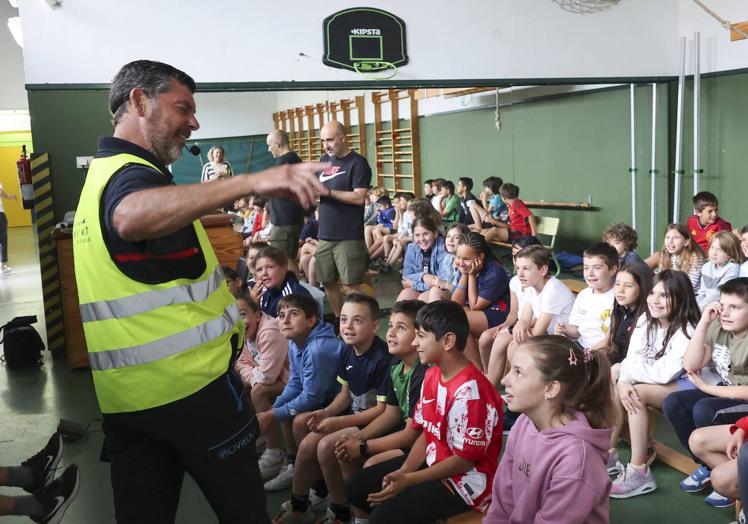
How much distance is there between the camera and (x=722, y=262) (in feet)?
14.6

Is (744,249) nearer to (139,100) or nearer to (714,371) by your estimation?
(714,371)

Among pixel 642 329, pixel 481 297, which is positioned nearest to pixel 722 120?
pixel 481 297

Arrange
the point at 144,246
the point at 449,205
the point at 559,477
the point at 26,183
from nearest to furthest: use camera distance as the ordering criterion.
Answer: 1. the point at 144,246
2. the point at 559,477
3. the point at 26,183
4. the point at 449,205

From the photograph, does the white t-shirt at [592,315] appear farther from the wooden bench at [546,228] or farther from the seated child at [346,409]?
the wooden bench at [546,228]

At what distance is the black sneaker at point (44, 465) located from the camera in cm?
312

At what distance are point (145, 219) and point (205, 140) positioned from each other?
13158 millimetres

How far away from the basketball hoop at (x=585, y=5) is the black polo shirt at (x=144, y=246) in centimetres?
A: 585

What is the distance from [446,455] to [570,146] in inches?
268

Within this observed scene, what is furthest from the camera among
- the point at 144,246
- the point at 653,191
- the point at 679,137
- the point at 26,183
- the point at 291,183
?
the point at 653,191

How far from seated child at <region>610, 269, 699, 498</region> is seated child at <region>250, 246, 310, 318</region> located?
183 centimetres

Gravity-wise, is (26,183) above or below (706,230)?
above

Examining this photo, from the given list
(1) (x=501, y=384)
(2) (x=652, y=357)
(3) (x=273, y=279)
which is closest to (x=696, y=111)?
(2) (x=652, y=357)

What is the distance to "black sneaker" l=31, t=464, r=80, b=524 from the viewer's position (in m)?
2.95

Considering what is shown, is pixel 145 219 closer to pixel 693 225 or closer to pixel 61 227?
pixel 61 227
